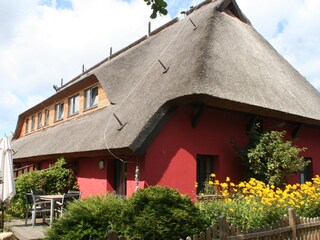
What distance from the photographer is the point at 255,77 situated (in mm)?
11422

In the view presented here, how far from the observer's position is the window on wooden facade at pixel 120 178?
1070cm

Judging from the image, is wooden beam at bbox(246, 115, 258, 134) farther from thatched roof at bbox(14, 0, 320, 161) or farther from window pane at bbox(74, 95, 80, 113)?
window pane at bbox(74, 95, 80, 113)

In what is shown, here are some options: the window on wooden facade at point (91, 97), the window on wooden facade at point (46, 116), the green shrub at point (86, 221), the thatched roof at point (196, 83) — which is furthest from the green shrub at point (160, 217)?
the window on wooden facade at point (46, 116)

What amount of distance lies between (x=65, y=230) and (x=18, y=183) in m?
8.06

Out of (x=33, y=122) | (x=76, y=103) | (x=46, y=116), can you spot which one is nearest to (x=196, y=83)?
(x=76, y=103)

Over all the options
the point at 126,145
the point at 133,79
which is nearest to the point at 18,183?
the point at 133,79

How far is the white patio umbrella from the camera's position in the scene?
31.5 feet

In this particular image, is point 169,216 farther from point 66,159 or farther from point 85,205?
point 66,159

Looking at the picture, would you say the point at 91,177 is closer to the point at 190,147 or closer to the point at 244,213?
the point at 190,147

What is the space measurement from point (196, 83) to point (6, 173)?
615cm

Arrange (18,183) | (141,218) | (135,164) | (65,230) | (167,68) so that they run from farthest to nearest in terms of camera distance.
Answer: (18,183) → (167,68) → (135,164) → (65,230) → (141,218)

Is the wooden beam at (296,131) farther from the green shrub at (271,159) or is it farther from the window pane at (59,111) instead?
the window pane at (59,111)

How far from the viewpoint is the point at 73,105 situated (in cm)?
1783

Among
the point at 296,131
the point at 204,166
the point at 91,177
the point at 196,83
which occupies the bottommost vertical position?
the point at 91,177
